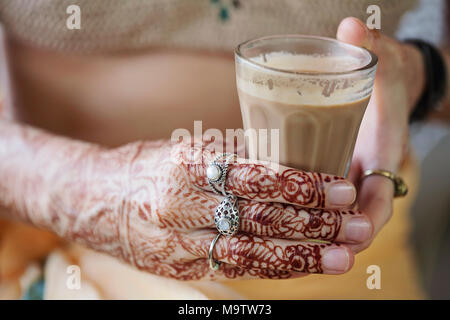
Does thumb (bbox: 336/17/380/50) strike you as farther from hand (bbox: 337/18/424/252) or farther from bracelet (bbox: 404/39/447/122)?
bracelet (bbox: 404/39/447/122)

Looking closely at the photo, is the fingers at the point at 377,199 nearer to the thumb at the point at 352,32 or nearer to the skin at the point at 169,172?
the skin at the point at 169,172

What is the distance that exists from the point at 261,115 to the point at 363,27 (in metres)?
0.17

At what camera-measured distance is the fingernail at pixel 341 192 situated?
528 mm

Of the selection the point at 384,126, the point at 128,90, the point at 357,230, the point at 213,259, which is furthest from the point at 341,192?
the point at 128,90

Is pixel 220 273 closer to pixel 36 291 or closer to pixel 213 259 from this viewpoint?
pixel 213 259

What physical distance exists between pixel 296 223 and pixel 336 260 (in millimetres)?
61

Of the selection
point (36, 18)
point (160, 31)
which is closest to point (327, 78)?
point (160, 31)

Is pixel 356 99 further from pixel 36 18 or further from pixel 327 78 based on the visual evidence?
pixel 36 18

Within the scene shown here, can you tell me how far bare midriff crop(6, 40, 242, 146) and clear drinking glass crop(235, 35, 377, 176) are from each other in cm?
29

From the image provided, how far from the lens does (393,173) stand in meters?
0.71

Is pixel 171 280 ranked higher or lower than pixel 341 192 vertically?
lower

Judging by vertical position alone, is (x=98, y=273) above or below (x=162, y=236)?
below

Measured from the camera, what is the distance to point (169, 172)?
579 mm

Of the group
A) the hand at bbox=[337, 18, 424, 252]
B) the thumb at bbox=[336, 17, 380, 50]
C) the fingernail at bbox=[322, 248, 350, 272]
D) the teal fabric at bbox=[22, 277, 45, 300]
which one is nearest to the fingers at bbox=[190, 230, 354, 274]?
the fingernail at bbox=[322, 248, 350, 272]
